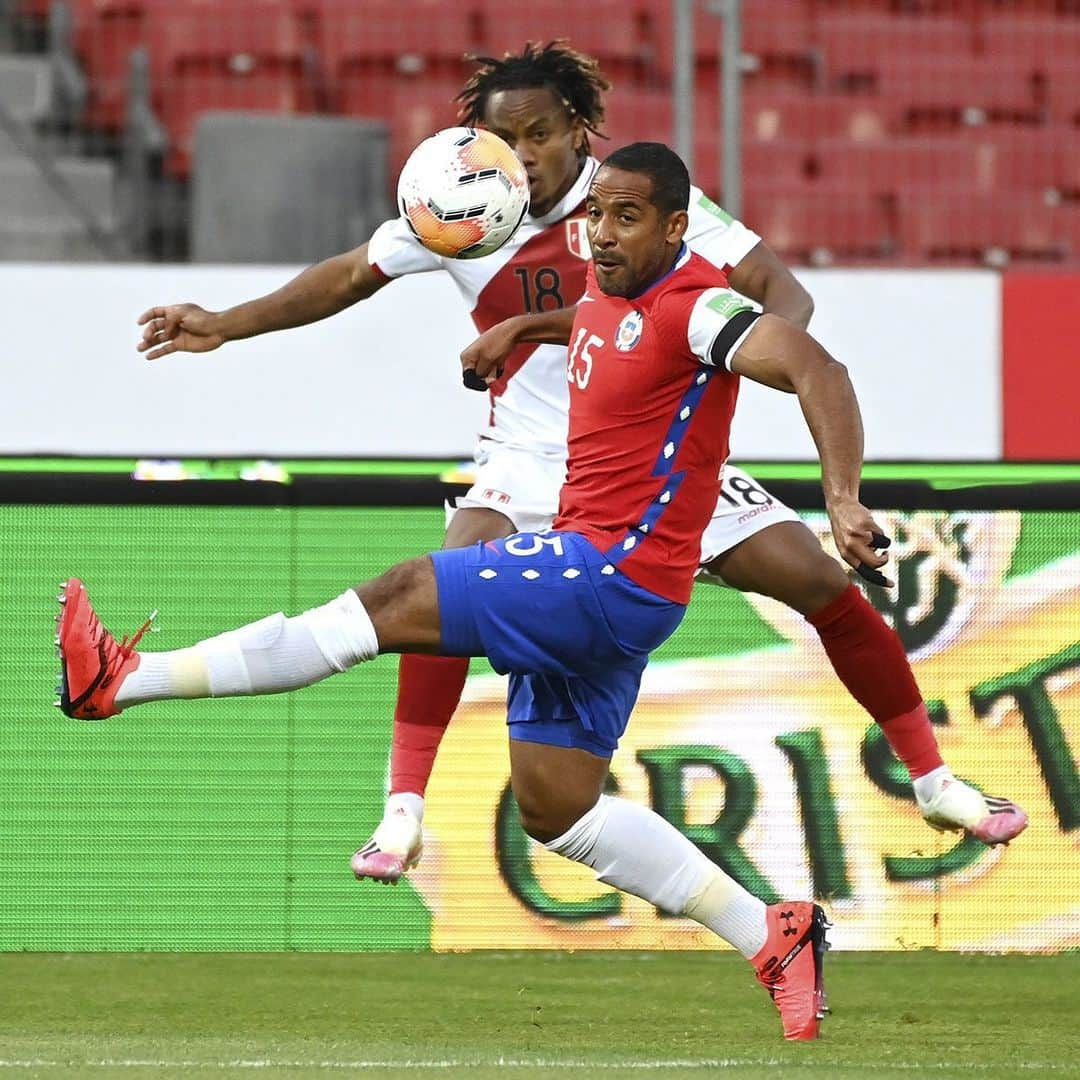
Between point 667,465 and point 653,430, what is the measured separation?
80 millimetres

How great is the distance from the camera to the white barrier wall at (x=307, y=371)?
886 cm

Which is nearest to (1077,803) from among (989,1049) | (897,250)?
(989,1049)

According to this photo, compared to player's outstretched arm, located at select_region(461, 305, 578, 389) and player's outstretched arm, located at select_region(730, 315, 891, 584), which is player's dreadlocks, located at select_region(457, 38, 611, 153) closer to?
player's outstretched arm, located at select_region(461, 305, 578, 389)

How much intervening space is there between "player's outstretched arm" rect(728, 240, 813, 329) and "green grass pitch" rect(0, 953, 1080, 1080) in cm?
177

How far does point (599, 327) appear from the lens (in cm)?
499

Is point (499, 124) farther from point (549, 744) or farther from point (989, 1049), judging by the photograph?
point (989, 1049)

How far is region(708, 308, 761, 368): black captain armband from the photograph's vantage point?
184 inches

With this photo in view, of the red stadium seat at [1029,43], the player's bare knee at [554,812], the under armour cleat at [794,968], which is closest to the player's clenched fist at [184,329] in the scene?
the player's bare knee at [554,812]

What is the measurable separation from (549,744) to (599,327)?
3.00 ft

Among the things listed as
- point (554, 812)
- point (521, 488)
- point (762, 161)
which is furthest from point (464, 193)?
point (762, 161)

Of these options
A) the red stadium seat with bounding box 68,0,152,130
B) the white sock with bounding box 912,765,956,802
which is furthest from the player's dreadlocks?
the red stadium seat with bounding box 68,0,152,130

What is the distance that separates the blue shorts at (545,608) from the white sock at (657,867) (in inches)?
14.3

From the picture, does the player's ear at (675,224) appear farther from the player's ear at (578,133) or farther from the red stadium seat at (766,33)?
the red stadium seat at (766,33)

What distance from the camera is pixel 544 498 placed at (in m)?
5.90
